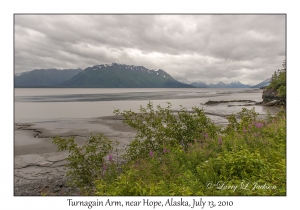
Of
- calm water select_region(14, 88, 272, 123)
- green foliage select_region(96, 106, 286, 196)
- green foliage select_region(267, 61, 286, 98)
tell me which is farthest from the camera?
green foliage select_region(267, 61, 286, 98)

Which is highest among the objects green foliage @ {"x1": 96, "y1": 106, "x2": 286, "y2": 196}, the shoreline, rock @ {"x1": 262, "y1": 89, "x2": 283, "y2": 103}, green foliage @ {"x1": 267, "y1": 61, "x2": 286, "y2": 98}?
green foliage @ {"x1": 267, "y1": 61, "x2": 286, "y2": 98}

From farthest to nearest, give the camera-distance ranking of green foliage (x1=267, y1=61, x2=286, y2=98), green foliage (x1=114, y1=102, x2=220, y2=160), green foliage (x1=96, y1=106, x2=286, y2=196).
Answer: green foliage (x1=267, y1=61, x2=286, y2=98) → green foliage (x1=114, y1=102, x2=220, y2=160) → green foliage (x1=96, y1=106, x2=286, y2=196)

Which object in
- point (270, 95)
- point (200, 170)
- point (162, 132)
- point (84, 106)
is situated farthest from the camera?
point (270, 95)

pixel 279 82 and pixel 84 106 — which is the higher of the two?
pixel 279 82

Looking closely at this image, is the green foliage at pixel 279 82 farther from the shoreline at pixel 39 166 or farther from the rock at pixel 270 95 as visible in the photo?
the shoreline at pixel 39 166

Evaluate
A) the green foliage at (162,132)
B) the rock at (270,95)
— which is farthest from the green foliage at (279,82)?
the green foliage at (162,132)

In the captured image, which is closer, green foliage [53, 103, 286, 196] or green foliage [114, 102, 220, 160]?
green foliage [53, 103, 286, 196]

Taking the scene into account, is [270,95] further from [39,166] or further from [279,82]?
[39,166]

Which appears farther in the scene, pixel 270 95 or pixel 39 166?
pixel 270 95

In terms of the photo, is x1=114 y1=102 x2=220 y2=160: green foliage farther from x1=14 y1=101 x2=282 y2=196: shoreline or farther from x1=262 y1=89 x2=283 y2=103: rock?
x1=262 y1=89 x2=283 y2=103: rock

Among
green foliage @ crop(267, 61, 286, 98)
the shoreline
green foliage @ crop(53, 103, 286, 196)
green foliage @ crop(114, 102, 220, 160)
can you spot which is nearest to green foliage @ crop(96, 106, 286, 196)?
green foliage @ crop(53, 103, 286, 196)

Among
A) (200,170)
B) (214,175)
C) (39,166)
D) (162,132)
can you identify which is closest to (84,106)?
(39,166)

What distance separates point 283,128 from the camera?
9695mm
